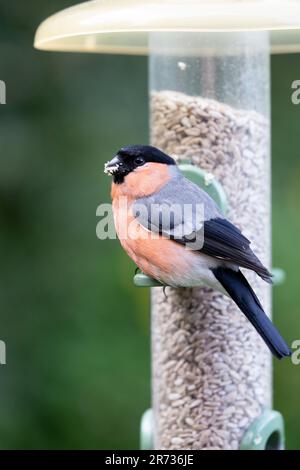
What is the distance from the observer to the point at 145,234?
11.5 feet

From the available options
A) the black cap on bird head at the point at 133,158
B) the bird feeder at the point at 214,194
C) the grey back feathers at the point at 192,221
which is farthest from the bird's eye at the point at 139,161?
the bird feeder at the point at 214,194

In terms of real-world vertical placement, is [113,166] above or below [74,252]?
above

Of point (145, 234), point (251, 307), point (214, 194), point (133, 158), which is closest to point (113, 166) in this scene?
point (133, 158)

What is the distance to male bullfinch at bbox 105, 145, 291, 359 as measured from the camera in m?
3.39

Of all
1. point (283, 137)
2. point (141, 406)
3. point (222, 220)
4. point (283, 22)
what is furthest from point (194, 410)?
point (283, 137)

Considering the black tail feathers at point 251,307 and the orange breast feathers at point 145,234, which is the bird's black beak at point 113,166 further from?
the black tail feathers at point 251,307

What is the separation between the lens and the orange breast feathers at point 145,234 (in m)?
3.47

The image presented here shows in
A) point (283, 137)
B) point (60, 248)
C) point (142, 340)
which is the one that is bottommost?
point (142, 340)

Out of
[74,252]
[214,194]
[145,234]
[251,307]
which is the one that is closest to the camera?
[251,307]

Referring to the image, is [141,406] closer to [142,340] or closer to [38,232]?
[142,340]

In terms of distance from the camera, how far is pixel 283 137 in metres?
5.31

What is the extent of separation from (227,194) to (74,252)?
1.53 m

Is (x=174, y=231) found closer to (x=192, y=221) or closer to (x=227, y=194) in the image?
(x=192, y=221)

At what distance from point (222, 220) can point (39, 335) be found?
1889 mm
